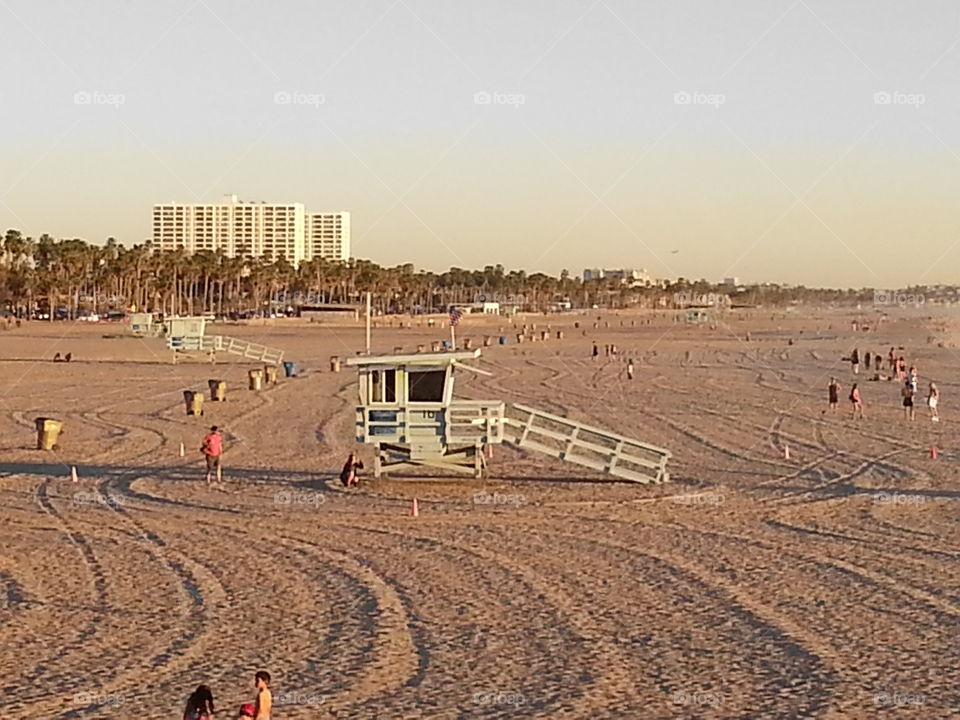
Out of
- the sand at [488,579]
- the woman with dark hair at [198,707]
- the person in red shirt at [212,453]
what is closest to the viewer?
the woman with dark hair at [198,707]

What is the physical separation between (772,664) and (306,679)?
13.9ft

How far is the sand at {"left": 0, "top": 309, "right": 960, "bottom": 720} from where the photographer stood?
11.5 metres

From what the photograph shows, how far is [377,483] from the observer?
76.7ft

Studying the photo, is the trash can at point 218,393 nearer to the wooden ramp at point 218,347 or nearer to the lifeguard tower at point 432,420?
the lifeguard tower at point 432,420

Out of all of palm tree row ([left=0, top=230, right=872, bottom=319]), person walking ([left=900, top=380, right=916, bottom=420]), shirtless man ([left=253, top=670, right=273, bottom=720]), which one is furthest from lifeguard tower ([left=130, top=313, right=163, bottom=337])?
shirtless man ([left=253, top=670, right=273, bottom=720])

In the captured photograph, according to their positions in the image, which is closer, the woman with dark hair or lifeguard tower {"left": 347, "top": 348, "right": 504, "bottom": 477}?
the woman with dark hair

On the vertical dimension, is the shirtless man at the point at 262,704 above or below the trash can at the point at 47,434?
above

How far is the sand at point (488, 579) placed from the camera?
37.6 ft

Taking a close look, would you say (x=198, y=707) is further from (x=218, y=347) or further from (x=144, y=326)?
Answer: (x=144, y=326)

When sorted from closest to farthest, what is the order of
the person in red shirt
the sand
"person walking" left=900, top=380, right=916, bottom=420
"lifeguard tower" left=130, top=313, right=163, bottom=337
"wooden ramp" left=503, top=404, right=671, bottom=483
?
the sand
"wooden ramp" left=503, top=404, right=671, bottom=483
the person in red shirt
"person walking" left=900, top=380, right=916, bottom=420
"lifeguard tower" left=130, top=313, right=163, bottom=337

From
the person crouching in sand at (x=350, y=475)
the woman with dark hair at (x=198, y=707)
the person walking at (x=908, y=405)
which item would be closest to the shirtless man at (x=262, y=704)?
the woman with dark hair at (x=198, y=707)

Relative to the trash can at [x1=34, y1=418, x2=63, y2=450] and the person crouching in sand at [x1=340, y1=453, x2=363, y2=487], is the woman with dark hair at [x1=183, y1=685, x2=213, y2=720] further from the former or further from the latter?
the trash can at [x1=34, y1=418, x2=63, y2=450]

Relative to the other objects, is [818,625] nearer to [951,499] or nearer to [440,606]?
[440,606]

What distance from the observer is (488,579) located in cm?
1584
